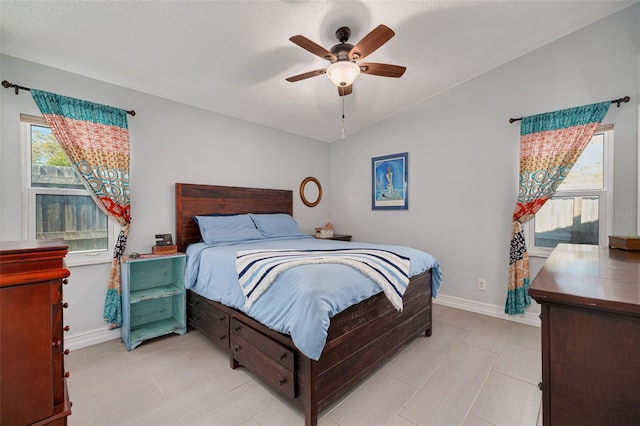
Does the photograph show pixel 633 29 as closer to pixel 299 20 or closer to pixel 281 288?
pixel 299 20

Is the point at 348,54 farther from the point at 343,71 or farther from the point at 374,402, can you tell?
the point at 374,402

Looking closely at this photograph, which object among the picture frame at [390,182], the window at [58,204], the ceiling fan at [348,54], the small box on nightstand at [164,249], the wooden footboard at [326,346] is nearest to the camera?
the wooden footboard at [326,346]

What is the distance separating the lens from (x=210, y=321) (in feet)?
7.88

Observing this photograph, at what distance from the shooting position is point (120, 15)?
187cm

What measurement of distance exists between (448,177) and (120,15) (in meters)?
3.54

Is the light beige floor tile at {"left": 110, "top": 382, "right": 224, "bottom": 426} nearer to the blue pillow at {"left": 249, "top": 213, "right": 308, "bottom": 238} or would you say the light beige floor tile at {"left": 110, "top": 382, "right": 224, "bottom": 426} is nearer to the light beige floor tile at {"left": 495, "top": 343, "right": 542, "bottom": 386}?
the blue pillow at {"left": 249, "top": 213, "right": 308, "bottom": 238}

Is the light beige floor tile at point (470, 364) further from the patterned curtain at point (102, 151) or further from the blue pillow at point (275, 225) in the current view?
the patterned curtain at point (102, 151)

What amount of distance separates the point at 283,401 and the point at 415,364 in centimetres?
108

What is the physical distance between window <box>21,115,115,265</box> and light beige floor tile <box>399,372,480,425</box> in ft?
9.50

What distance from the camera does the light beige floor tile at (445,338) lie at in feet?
8.02

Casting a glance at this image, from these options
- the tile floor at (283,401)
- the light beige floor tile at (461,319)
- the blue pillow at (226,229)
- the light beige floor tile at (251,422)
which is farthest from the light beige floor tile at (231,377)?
the light beige floor tile at (461,319)

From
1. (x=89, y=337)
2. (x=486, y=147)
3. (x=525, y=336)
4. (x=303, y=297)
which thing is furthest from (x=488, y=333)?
(x=89, y=337)

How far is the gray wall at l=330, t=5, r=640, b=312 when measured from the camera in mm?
2438

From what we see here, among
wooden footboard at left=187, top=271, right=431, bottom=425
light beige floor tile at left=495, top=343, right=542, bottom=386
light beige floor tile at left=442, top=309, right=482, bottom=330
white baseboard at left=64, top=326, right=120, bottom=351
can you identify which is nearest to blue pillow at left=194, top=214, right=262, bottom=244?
wooden footboard at left=187, top=271, right=431, bottom=425
